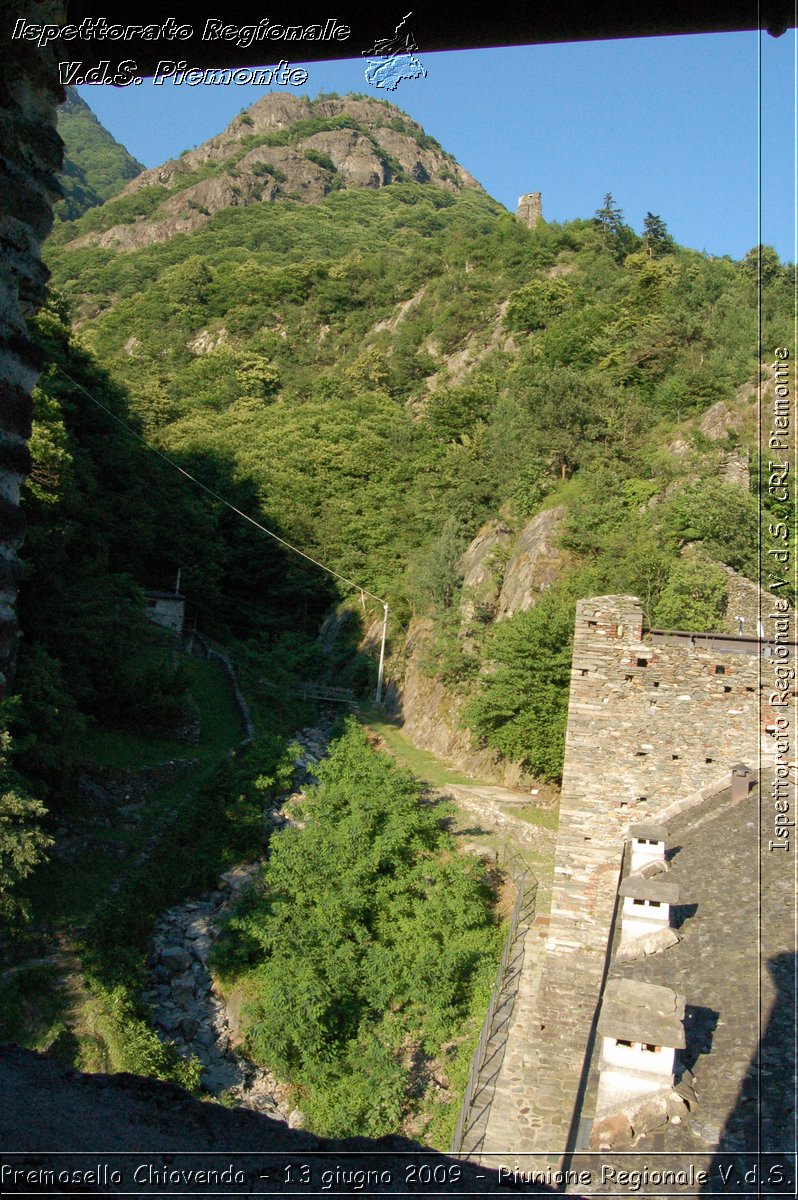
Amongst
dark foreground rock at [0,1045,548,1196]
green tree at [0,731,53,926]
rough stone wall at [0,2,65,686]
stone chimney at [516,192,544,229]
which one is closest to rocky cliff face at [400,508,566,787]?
green tree at [0,731,53,926]

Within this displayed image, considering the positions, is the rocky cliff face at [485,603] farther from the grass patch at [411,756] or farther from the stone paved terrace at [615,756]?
the stone paved terrace at [615,756]

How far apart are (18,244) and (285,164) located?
114307 millimetres

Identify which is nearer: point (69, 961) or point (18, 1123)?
point (18, 1123)

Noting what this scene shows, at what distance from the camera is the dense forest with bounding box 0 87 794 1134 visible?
1371 centimetres

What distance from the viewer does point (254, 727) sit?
79.0 ft

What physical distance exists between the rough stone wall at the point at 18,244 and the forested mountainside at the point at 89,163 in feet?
Result: 376

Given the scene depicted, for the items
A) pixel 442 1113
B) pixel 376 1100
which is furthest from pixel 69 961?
pixel 442 1113

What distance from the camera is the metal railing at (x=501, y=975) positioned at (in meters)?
10.0

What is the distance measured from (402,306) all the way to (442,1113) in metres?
56.5

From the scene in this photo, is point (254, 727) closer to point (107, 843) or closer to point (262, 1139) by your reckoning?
point (107, 843)

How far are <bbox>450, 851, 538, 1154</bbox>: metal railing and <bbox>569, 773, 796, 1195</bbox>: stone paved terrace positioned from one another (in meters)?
4.02

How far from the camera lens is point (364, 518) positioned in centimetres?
3600

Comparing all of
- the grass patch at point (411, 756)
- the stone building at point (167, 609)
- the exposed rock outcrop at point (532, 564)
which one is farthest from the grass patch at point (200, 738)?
the exposed rock outcrop at point (532, 564)

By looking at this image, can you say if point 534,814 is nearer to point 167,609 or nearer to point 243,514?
point 167,609
